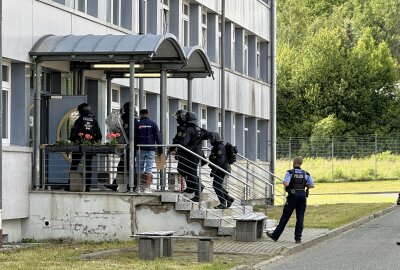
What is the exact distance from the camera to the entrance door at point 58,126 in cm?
2581

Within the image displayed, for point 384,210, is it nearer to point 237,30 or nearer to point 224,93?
point 224,93

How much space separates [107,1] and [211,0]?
36.5 ft

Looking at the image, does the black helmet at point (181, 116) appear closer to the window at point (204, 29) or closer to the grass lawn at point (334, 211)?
the grass lawn at point (334, 211)

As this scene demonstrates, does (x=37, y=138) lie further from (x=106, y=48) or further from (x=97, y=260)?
(x=97, y=260)

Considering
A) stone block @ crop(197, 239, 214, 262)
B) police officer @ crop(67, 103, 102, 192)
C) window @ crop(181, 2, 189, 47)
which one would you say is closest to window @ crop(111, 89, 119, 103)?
police officer @ crop(67, 103, 102, 192)

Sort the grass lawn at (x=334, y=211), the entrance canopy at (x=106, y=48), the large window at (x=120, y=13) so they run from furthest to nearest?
the grass lawn at (x=334, y=211), the large window at (x=120, y=13), the entrance canopy at (x=106, y=48)

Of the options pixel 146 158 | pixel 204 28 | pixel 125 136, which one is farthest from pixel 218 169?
pixel 204 28

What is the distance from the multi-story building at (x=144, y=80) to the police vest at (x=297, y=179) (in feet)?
14.9

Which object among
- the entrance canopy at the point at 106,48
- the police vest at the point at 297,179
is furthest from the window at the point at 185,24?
the police vest at the point at 297,179

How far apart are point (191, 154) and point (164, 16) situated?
10741 mm

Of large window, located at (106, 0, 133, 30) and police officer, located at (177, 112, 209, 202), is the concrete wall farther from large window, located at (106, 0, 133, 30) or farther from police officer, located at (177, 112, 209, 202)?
large window, located at (106, 0, 133, 30)

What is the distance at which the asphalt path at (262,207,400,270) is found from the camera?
20125mm

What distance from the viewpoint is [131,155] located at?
2514 centimetres

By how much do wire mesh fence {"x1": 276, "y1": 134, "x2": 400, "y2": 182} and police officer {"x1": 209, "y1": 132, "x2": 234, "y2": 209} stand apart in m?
46.8
